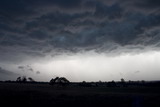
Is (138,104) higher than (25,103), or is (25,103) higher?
(138,104)

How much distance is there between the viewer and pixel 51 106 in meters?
24.9

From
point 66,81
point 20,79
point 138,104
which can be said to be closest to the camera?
point 138,104

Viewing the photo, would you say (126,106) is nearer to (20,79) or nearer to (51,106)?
(51,106)

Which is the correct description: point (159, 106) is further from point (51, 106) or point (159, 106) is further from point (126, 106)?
point (51, 106)

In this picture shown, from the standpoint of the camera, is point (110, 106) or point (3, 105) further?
point (110, 106)

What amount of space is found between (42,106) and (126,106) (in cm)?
1175

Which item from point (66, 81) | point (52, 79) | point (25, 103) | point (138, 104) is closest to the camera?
point (138, 104)

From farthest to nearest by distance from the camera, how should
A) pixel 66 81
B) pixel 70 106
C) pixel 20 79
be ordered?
pixel 20 79, pixel 66 81, pixel 70 106

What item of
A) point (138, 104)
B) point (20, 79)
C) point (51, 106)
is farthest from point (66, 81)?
point (20, 79)

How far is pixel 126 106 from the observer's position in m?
25.3

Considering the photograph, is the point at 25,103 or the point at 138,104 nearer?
the point at 138,104

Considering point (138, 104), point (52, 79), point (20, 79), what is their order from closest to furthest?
point (138, 104) → point (52, 79) → point (20, 79)

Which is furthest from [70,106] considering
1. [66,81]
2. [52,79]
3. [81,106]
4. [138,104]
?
[52,79]

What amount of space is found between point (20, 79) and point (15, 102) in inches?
7364
